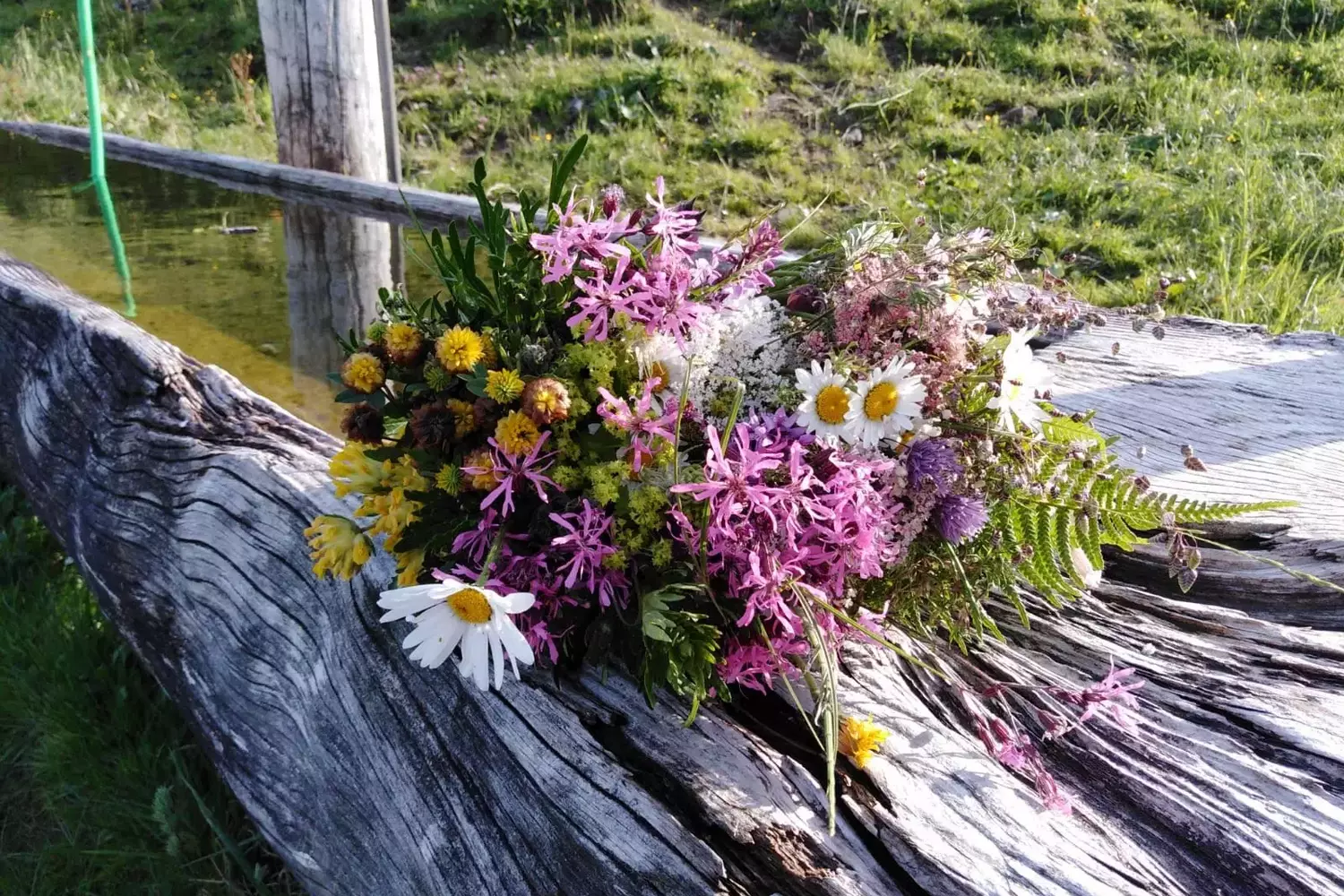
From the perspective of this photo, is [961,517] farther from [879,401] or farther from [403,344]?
[403,344]

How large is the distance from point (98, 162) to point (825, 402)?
6.14 m

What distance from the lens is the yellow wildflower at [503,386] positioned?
1290mm

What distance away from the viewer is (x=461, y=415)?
1361 mm

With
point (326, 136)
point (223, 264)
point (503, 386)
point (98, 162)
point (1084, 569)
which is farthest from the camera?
point (98, 162)

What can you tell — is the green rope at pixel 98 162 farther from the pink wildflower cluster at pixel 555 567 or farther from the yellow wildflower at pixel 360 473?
the pink wildflower cluster at pixel 555 567

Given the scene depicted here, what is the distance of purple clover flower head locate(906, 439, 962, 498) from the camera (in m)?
1.34

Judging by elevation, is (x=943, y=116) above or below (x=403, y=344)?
above

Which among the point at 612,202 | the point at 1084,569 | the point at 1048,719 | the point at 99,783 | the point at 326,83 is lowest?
the point at 99,783

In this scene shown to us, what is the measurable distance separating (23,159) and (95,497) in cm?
610

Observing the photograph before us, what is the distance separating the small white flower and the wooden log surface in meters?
0.07

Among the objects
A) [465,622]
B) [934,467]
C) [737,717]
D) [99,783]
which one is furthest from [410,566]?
[99,783]

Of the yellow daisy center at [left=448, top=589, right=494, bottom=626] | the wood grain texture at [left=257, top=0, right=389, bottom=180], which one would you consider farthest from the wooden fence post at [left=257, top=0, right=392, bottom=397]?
the yellow daisy center at [left=448, top=589, right=494, bottom=626]

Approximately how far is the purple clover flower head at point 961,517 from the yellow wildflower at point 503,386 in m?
0.64

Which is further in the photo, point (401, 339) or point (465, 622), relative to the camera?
point (401, 339)
